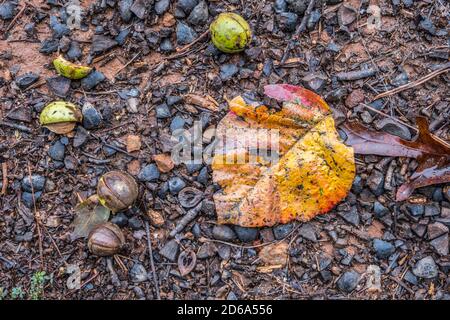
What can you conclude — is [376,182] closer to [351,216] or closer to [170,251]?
[351,216]

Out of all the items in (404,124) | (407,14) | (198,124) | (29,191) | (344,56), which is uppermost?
(407,14)

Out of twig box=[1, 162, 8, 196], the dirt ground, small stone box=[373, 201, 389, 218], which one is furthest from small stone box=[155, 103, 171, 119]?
small stone box=[373, 201, 389, 218]

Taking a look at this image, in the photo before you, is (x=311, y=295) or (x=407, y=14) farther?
(x=407, y=14)

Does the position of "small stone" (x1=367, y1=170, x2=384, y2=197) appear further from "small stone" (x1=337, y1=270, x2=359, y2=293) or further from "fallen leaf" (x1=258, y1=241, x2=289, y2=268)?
"fallen leaf" (x1=258, y1=241, x2=289, y2=268)

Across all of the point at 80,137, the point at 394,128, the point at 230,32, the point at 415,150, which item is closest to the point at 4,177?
the point at 80,137

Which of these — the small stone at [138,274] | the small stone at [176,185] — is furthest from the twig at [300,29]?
the small stone at [138,274]

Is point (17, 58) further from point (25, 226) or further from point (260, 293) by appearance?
point (260, 293)

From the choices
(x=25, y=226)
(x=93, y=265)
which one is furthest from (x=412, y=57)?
(x=25, y=226)
